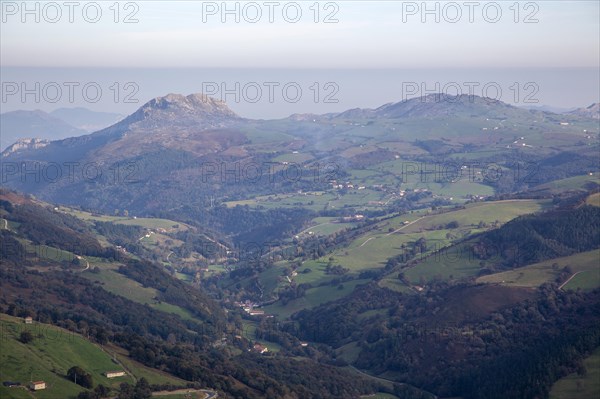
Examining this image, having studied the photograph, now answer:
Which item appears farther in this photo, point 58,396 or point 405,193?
point 405,193

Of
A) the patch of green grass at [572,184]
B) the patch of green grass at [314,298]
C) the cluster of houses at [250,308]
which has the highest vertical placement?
the patch of green grass at [572,184]

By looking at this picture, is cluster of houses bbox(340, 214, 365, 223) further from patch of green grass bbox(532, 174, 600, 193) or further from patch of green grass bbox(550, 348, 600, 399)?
patch of green grass bbox(550, 348, 600, 399)

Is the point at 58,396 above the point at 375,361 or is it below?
above

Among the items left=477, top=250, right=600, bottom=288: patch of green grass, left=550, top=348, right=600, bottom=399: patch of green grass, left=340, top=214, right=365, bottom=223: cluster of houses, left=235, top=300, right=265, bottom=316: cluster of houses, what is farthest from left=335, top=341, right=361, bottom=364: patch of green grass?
left=340, top=214, right=365, bottom=223: cluster of houses

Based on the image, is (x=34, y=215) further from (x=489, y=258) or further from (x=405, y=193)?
(x=405, y=193)

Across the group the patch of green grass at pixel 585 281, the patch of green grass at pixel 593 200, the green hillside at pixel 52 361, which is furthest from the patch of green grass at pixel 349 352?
the patch of green grass at pixel 593 200

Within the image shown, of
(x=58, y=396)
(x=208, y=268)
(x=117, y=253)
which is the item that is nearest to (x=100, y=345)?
(x=58, y=396)

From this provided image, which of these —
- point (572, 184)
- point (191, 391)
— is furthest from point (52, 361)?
point (572, 184)

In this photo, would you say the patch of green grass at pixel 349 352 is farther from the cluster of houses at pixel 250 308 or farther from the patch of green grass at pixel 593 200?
the patch of green grass at pixel 593 200

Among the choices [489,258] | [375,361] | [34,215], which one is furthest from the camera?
[34,215]
